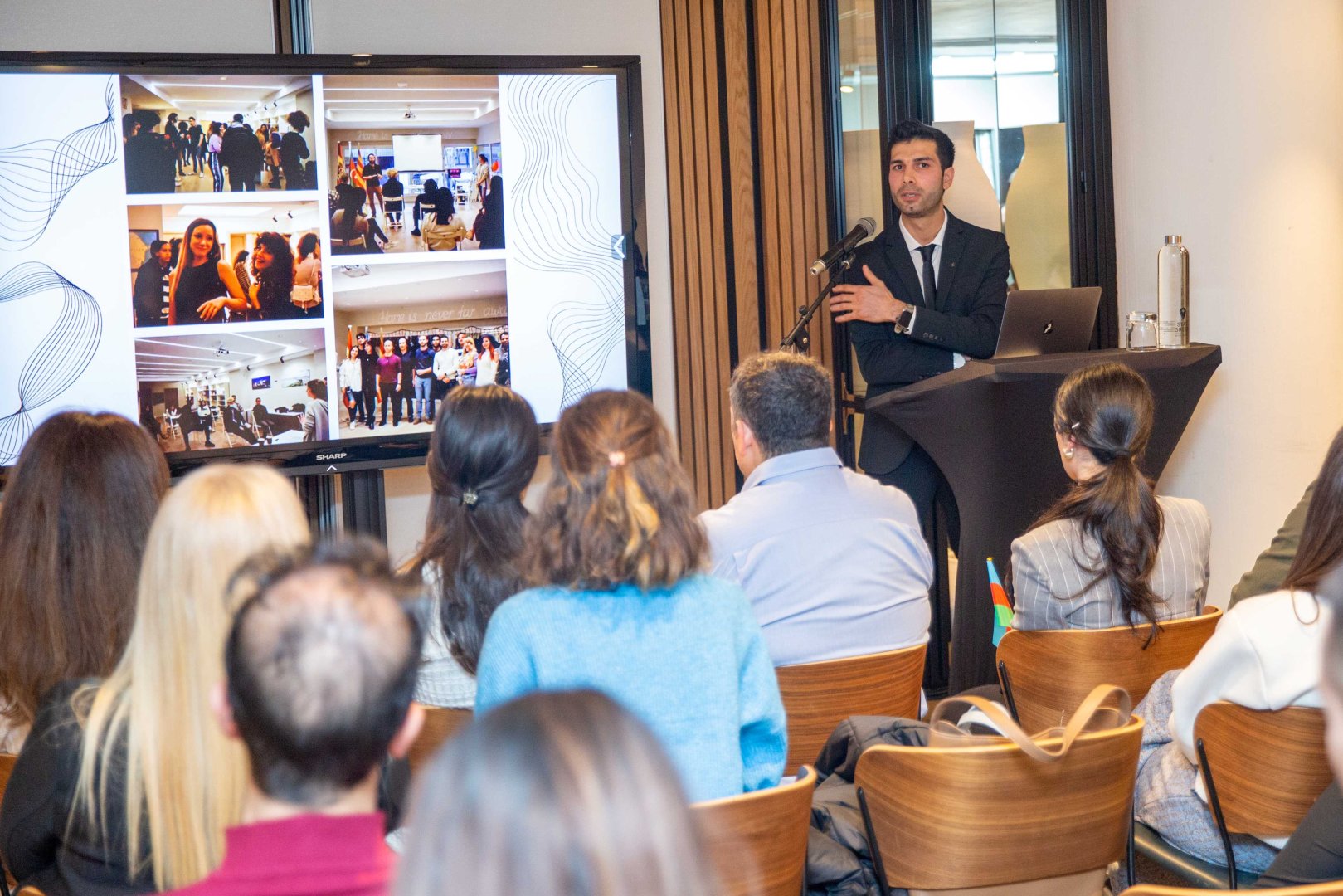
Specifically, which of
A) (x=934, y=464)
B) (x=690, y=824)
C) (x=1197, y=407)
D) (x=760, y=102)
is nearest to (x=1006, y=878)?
(x=690, y=824)

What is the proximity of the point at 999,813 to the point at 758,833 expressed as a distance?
0.40 meters

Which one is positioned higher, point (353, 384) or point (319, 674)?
point (353, 384)

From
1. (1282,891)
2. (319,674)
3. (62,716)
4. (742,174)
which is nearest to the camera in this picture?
(319,674)

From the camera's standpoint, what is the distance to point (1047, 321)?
3.90m

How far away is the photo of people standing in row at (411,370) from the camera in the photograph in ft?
14.0

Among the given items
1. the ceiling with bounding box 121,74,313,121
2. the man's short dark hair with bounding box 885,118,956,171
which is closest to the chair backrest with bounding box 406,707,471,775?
the ceiling with bounding box 121,74,313,121

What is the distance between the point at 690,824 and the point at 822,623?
5.93 feet

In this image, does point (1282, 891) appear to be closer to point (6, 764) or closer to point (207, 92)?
point (6, 764)

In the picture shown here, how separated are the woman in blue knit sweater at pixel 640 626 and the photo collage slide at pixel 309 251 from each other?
256 centimetres

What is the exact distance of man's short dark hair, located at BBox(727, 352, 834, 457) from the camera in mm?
2715

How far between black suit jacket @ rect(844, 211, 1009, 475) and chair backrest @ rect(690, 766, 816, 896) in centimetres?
249

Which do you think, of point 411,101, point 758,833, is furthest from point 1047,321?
point 758,833

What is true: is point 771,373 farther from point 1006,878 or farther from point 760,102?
point 760,102

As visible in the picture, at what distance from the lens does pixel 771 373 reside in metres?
2.76
